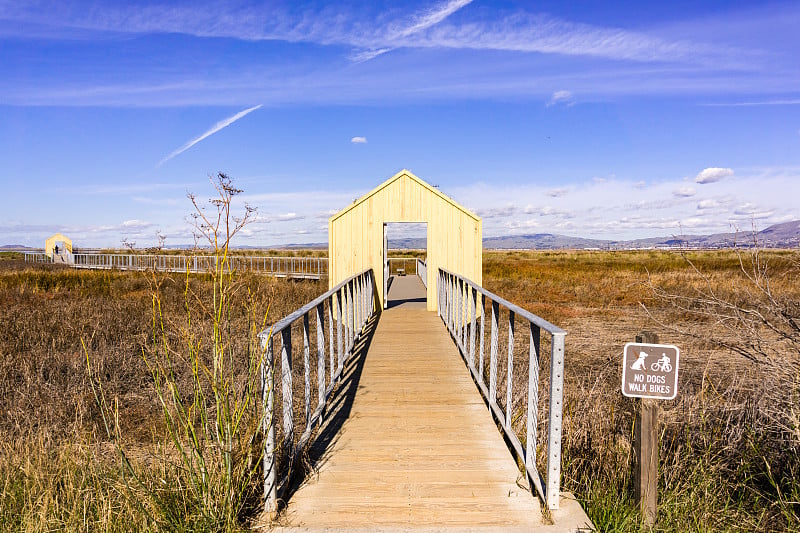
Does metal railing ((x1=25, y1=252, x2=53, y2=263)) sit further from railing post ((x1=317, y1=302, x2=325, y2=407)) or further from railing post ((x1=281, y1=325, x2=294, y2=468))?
railing post ((x1=281, y1=325, x2=294, y2=468))

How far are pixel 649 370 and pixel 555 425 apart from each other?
618 millimetres

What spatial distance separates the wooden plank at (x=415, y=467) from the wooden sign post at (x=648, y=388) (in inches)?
25.3

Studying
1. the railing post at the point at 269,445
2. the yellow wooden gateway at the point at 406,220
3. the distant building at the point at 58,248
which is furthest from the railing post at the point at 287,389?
the distant building at the point at 58,248

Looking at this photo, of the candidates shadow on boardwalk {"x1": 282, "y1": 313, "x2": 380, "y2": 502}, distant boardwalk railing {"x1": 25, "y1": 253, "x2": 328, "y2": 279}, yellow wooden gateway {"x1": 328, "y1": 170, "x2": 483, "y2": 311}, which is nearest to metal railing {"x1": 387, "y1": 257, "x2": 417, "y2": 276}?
distant boardwalk railing {"x1": 25, "y1": 253, "x2": 328, "y2": 279}

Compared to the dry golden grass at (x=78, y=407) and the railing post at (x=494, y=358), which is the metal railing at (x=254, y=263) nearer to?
the dry golden grass at (x=78, y=407)

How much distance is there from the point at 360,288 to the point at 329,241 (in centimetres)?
267

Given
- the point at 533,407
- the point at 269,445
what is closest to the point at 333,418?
the point at 269,445

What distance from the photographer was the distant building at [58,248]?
38.2 m

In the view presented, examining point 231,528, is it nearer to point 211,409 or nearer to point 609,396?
point 211,409

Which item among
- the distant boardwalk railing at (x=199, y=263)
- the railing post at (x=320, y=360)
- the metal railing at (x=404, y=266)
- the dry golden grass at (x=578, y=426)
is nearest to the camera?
the dry golden grass at (x=578, y=426)

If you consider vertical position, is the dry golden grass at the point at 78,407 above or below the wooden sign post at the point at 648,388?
below

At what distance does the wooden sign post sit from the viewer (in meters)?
2.94

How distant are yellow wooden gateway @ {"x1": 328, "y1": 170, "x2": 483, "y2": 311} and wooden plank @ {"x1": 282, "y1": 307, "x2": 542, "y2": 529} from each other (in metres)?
6.26

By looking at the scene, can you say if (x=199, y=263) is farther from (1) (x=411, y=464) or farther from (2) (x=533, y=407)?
(2) (x=533, y=407)
